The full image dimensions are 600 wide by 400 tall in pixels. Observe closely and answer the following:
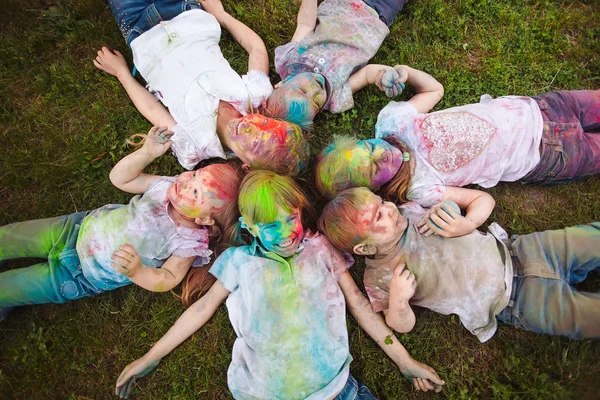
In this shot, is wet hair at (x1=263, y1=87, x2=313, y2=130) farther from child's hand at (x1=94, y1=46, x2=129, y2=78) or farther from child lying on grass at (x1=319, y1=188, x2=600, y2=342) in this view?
child's hand at (x1=94, y1=46, x2=129, y2=78)

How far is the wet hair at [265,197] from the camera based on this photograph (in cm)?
300

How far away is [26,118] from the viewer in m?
4.01

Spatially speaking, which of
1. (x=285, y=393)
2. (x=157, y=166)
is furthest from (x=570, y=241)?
(x=157, y=166)

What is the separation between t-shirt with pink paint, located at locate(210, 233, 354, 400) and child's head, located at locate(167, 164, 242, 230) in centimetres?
34

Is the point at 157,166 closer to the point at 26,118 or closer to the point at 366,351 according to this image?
the point at 26,118

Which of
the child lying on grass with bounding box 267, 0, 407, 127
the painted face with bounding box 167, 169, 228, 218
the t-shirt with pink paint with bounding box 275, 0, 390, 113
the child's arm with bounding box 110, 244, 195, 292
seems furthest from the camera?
the t-shirt with pink paint with bounding box 275, 0, 390, 113

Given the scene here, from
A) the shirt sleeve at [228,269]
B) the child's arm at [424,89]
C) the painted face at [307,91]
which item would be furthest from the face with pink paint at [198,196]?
the child's arm at [424,89]

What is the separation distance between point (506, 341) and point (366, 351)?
3.50 ft

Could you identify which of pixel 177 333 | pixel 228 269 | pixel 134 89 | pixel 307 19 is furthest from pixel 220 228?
pixel 307 19

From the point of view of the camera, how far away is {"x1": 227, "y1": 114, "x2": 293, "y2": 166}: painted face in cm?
322

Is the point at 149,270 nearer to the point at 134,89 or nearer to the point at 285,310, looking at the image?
the point at 285,310

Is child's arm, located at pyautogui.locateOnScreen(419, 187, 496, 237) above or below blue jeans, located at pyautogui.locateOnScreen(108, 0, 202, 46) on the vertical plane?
below

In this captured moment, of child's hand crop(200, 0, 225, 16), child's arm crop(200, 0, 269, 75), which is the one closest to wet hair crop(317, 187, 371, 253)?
child's arm crop(200, 0, 269, 75)

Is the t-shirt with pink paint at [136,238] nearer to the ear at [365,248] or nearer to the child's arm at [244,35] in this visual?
the ear at [365,248]
